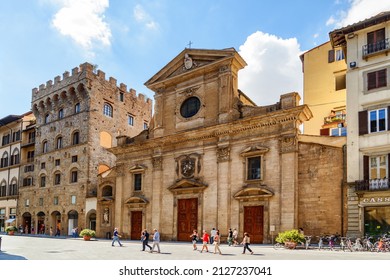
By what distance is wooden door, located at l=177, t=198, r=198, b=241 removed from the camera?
30172 mm

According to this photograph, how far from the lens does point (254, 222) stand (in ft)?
88.5

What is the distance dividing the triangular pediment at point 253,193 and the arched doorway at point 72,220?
2055 cm

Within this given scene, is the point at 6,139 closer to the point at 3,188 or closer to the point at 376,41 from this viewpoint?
the point at 3,188

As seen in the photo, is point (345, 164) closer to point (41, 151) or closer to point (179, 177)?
point (179, 177)

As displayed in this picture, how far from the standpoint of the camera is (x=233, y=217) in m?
27.8

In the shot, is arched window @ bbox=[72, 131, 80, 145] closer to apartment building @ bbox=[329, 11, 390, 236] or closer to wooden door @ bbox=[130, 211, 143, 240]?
wooden door @ bbox=[130, 211, 143, 240]

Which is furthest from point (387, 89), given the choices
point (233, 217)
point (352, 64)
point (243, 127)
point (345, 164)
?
point (233, 217)

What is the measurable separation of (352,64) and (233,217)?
12442 mm

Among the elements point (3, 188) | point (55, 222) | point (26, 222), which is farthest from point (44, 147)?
point (3, 188)

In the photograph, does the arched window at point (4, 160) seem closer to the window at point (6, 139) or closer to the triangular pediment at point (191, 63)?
the window at point (6, 139)

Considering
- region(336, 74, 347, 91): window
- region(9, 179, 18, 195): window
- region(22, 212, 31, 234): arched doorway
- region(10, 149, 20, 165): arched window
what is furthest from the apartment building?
region(10, 149, 20, 165): arched window

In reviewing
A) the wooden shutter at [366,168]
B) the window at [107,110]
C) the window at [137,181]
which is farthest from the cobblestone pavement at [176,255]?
the window at [107,110]

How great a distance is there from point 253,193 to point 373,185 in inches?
307

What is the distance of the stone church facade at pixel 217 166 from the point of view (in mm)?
25141
